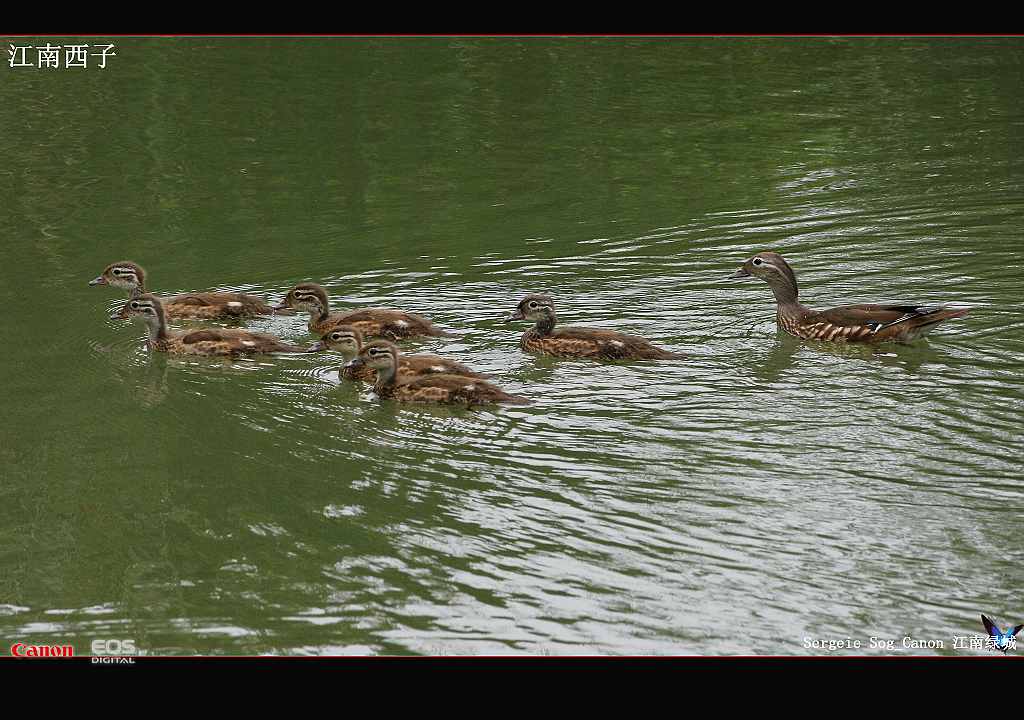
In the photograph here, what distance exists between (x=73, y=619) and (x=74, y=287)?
576 cm

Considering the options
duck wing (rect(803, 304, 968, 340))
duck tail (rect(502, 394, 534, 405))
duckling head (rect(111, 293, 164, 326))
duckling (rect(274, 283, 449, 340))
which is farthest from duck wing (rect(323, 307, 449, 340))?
duck wing (rect(803, 304, 968, 340))

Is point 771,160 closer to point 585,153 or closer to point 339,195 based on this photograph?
point 585,153

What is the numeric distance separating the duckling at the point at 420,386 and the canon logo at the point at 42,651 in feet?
10.5

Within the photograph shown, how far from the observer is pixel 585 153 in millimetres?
15672

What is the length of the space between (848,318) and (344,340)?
3.40 metres

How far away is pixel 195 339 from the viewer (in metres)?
10.4

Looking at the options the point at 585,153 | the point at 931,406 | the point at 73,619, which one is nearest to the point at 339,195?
the point at 585,153

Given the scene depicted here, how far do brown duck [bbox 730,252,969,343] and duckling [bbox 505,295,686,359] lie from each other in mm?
1093

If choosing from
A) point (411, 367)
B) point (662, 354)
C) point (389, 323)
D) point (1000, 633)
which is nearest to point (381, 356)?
point (411, 367)

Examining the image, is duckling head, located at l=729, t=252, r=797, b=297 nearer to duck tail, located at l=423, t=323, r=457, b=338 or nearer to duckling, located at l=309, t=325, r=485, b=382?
duck tail, located at l=423, t=323, r=457, b=338

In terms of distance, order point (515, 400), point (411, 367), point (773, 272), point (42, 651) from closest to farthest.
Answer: point (42, 651) → point (515, 400) → point (411, 367) → point (773, 272)

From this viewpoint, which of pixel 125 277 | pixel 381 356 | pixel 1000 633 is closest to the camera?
pixel 1000 633

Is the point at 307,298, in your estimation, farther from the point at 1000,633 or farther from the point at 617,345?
the point at 1000,633

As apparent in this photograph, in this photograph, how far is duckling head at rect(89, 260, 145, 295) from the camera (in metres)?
11.6
